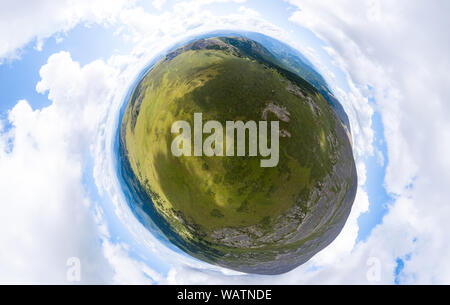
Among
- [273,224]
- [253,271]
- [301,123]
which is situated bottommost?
[253,271]

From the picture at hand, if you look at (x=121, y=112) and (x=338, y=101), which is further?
(x=338, y=101)

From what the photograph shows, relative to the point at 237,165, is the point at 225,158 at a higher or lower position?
higher

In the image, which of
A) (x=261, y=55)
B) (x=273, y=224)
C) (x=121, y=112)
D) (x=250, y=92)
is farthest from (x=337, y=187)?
(x=121, y=112)

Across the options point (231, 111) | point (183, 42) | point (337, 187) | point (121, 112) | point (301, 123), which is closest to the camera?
point (231, 111)

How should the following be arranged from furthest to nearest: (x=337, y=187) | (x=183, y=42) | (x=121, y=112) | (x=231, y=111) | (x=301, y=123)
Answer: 1. (x=183, y=42)
2. (x=121, y=112)
3. (x=337, y=187)
4. (x=301, y=123)
5. (x=231, y=111)

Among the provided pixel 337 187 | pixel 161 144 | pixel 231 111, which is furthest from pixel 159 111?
pixel 337 187

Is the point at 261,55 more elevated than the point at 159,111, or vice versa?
the point at 261,55

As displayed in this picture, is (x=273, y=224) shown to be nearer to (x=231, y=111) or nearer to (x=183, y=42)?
(x=231, y=111)
